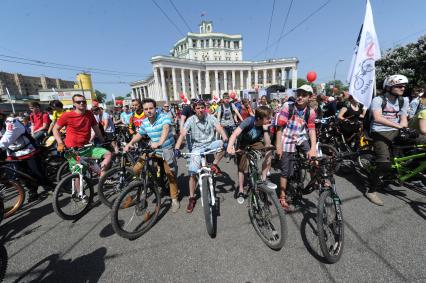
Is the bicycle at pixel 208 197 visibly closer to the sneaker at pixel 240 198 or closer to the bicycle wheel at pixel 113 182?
the sneaker at pixel 240 198

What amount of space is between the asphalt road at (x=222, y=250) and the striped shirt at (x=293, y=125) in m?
1.19

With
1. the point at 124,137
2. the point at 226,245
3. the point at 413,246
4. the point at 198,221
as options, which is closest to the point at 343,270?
the point at 413,246

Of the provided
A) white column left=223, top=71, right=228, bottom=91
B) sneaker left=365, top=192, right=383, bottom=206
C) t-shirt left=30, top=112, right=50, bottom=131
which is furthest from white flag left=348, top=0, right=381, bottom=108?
white column left=223, top=71, right=228, bottom=91

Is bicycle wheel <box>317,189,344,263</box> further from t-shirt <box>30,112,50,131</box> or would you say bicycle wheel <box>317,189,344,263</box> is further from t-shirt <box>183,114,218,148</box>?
t-shirt <box>30,112,50,131</box>

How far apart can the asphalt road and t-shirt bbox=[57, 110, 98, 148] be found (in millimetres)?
1486

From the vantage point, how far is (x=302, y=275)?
206cm

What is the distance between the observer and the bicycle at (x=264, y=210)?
92.2 inches

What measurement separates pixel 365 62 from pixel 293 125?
287 cm

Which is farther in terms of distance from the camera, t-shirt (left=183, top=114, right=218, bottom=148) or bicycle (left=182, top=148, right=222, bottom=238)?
t-shirt (left=183, top=114, right=218, bottom=148)

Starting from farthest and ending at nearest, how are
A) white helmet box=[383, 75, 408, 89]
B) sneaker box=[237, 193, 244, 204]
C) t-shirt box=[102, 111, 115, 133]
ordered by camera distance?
1. t-shirt box=[102, 111, 115, 133]
2. sneaker box=[237, 193, 244, 204]
3. white helmet box=[383, 75, 408, 89]

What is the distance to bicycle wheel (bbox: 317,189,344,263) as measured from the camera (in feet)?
6.86

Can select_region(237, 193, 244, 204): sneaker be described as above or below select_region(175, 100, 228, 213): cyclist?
below

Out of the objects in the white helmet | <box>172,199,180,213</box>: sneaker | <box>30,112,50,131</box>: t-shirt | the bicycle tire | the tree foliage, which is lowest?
<box>172,199,180,213</box>: sneaker

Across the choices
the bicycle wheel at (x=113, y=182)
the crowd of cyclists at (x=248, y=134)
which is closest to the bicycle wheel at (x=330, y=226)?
the crowd of cyclists at (x=248, y=134)
